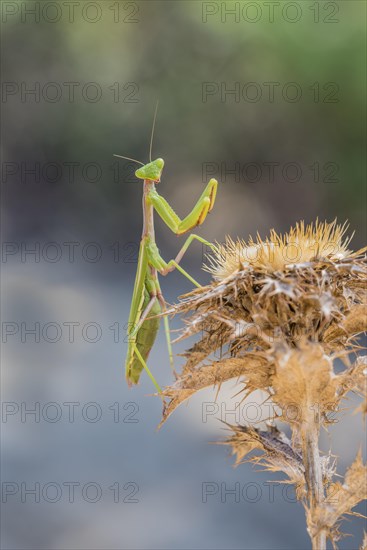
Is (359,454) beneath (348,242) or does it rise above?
beneath

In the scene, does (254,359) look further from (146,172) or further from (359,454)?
(146,172)

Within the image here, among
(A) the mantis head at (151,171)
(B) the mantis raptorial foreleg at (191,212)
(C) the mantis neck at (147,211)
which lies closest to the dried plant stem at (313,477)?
(B) the mantis raptorial foreleg at (191,212)

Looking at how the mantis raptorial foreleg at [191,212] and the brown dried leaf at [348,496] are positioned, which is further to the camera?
the mantis raptorial foreleg at [191,212]

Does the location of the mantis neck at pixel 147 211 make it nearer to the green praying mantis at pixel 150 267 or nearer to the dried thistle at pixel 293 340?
the green praying mantis at pixel 150 267

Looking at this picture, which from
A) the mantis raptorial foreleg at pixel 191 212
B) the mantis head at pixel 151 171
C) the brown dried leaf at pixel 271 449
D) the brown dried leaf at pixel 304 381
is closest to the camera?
the brown dried leaf at pixel 304 381

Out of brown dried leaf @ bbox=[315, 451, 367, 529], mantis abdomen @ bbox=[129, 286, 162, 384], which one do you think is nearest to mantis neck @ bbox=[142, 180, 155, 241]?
mantis abdomen @ bbox=[129, 286, 162, 384]

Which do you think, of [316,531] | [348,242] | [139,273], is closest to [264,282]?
[348,242]

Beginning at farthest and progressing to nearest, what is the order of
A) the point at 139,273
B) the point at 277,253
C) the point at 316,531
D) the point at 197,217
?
the point at 139,273, the point at 197,217, the point at 277,253, the point at 316,531

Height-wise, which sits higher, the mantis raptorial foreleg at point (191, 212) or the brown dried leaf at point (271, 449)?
the mantis raptorial foreleg at point (191, 212)

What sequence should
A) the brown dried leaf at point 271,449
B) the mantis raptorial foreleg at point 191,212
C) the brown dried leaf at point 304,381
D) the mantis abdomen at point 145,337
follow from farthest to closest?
the mantis abdomen at point 145,337
the mantis raptorial foreleg at point 191,212
the brown dried leaf at point 271,449
the brown dried leaf at point 304,381
